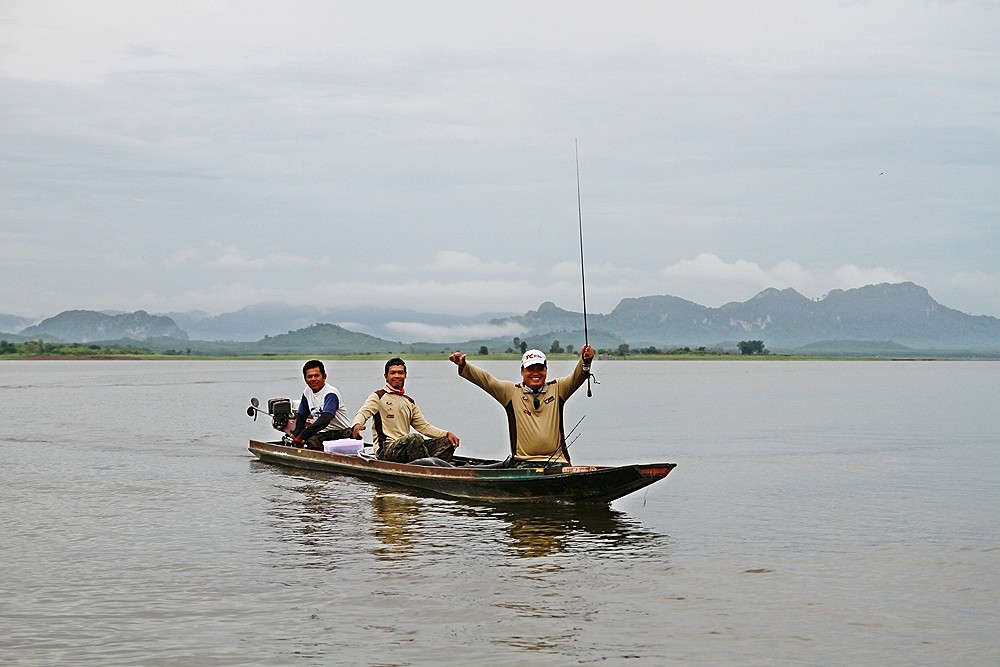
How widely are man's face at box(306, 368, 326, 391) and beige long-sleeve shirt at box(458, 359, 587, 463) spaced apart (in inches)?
238

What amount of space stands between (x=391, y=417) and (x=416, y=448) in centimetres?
81

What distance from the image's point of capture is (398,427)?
66.0 feet

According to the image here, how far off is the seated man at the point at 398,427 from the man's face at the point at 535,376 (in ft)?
11.2

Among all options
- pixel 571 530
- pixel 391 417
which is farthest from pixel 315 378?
pixel 571 530

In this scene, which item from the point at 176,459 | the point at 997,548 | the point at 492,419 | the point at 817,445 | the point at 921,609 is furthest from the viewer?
the point at 492,419

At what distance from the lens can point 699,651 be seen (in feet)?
31.4

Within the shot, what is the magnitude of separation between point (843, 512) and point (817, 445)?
13.5 m

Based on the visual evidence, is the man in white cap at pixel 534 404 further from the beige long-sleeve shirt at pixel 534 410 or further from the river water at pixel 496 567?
the river water at pixel 496 567

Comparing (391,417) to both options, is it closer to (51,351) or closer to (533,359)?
(533,359)

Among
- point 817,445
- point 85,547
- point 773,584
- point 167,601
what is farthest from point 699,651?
point 817,445

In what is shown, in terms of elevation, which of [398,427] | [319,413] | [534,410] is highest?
[534,410]

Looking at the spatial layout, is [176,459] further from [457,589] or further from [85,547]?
[457,589]

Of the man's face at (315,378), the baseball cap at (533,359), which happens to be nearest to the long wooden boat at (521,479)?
the baseball cap at (533,359)

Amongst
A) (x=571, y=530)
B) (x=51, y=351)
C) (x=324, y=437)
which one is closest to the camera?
(x=571, y=530)
